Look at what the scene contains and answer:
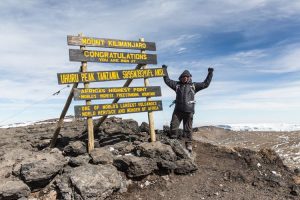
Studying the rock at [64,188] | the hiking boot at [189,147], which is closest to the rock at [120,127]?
the hiking boot at [189,147]

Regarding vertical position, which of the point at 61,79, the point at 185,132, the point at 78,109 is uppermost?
the point at 61,79

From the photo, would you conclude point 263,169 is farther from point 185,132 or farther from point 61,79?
point 61,79

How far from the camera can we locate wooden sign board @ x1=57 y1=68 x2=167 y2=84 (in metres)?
11.0

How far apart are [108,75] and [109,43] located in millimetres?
1147

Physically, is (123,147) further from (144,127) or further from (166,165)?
(144,127)

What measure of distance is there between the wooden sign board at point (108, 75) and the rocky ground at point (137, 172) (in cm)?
225

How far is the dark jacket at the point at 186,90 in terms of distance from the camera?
13.0 meters

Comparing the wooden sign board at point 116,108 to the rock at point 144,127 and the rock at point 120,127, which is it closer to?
the rock at point 120,127

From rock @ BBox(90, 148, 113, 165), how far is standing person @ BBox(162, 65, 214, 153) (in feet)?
11.1

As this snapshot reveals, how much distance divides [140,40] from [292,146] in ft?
76.2

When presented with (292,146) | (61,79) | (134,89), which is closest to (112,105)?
(134,89)

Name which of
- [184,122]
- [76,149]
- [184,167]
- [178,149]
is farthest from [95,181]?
[184,122]

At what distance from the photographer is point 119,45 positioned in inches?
479

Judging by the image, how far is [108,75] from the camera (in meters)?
11.8
